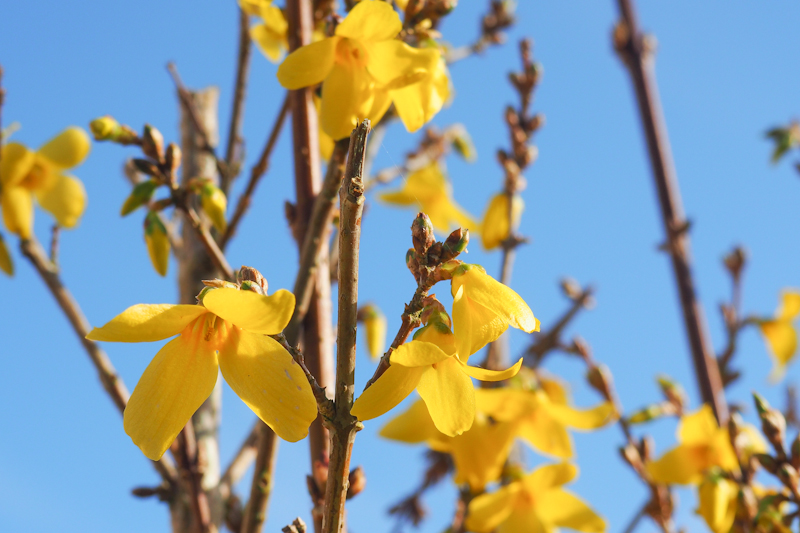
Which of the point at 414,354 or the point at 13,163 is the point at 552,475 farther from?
the point at 13,163

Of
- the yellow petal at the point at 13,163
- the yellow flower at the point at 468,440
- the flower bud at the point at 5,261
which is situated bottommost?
the yellow flower at the point at 468,440

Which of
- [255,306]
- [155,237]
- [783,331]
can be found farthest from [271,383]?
[783,331]

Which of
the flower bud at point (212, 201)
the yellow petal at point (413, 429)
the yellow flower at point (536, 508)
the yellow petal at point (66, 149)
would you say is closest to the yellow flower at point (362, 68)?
the flower bud at point (212, 201)

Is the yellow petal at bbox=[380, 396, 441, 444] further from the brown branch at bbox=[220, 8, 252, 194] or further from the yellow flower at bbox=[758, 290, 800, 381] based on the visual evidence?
the yellow flower at bbox=[758, 290, 800, 381]

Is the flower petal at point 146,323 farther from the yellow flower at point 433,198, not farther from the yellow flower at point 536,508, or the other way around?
the yellow flower at point 433,198

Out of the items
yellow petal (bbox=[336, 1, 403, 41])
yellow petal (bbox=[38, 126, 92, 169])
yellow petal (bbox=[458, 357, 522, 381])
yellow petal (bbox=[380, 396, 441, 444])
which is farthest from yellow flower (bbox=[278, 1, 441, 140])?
yellow petal (bbox=[38, 126, 92, 169])

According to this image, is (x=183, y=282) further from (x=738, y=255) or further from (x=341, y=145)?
(x=738, y=255)

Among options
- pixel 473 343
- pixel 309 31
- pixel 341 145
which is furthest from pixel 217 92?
pixel 473 343
